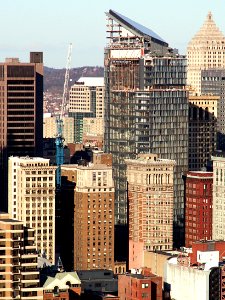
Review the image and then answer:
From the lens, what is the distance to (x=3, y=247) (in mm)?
194875

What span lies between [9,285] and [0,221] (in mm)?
6370

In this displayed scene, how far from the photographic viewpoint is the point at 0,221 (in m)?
196

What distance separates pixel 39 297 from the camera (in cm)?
19562

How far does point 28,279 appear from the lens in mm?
195125

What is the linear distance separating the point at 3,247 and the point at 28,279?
400 centimetres

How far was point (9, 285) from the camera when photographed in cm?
19500

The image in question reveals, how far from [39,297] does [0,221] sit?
8416mm

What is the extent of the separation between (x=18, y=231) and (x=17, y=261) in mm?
3036

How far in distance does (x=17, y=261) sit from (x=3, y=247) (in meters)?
1.95

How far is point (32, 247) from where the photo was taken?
195 metres

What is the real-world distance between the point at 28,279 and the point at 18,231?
195 inches

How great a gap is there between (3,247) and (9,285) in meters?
3.78
